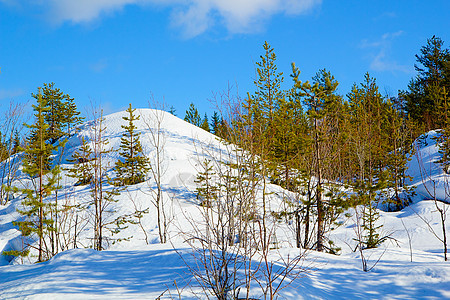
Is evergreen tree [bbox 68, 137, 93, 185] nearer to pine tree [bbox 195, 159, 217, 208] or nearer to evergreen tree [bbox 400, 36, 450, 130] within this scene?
pine tree [bbox 195, 159, 217, 208]

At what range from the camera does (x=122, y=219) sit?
42.2 feet

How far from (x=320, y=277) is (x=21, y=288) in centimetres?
527

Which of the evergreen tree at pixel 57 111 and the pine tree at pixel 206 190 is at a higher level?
the evergreen tree at pixel 57 111

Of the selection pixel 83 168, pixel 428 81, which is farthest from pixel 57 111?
pixel 428 81

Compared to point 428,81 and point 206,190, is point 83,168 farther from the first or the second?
point 428,81

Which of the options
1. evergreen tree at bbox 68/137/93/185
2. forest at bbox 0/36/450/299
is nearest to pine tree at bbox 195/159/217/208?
forest at bbox 0/36/450/299

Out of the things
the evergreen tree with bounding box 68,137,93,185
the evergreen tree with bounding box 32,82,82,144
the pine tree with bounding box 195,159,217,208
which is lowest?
the pine tree with bounding box 195,159,217,208

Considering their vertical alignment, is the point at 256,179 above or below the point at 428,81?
below

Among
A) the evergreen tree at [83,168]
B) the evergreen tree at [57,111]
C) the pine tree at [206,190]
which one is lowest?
the pine tree at [206,190]

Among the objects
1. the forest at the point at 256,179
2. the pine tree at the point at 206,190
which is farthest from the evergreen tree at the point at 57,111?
the pine tree at the point at 206,190

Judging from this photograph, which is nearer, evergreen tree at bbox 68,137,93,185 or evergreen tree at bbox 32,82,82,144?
evergreen tree at bbox 68,137,93,185

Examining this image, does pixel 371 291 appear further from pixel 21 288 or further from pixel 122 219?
pixel 122 219

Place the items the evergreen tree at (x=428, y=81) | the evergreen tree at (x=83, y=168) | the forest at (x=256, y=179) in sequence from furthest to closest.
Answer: the evergreen tree at (x=428, y=81) < the evergreen tree at (x=83, y=168) < the forest at (x=256, y=179)

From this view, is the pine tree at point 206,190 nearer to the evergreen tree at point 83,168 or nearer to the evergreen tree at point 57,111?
the evergreen tree at point 83,168
